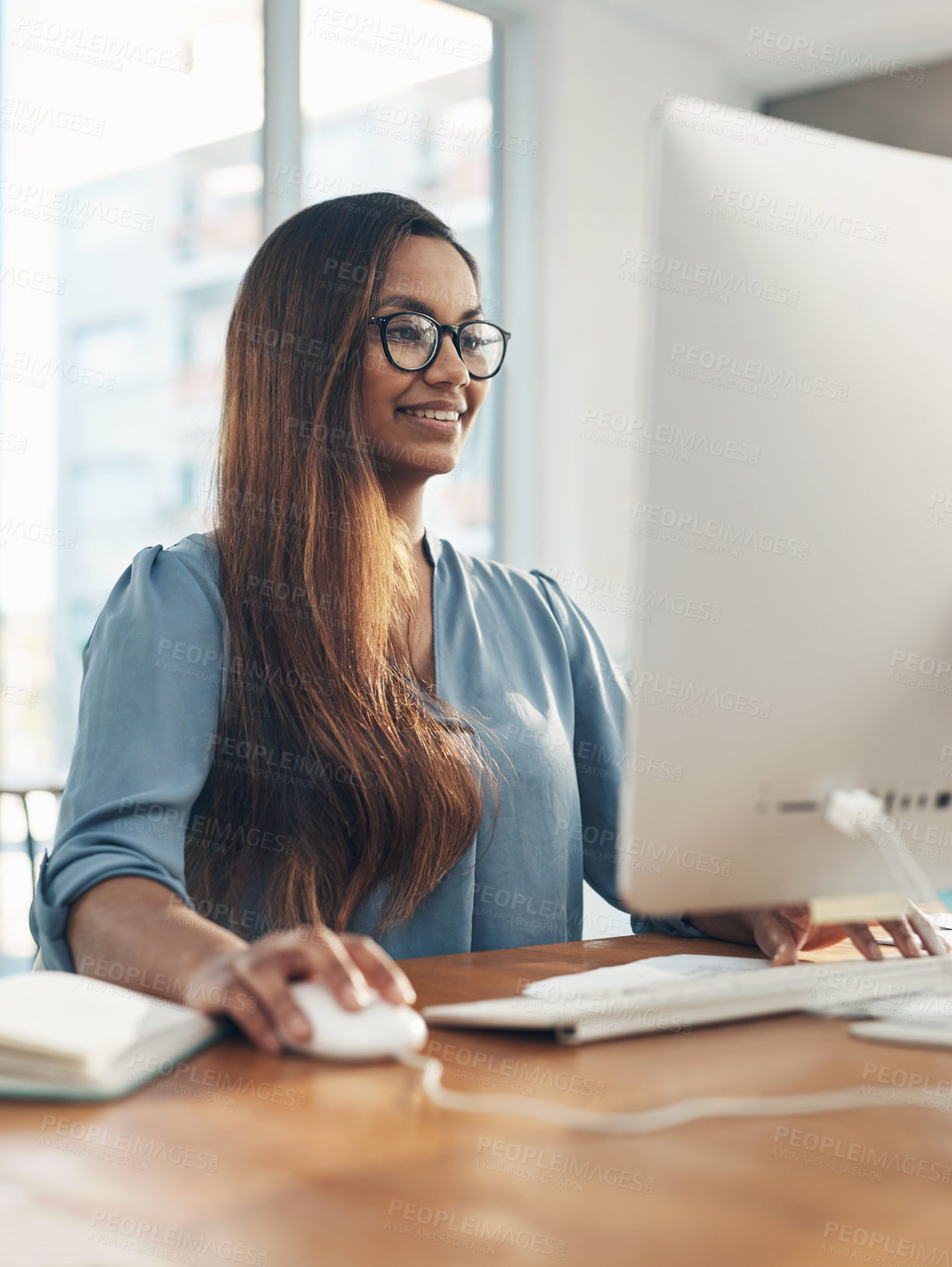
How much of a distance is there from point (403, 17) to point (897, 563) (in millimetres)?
3184

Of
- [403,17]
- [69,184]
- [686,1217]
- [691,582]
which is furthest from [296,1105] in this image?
[403,17]

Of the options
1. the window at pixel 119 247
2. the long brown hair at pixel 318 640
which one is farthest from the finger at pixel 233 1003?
the window at pixel 119 247

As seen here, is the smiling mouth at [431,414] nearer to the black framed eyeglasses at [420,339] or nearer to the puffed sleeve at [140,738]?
the black framed eyeglasses at [420,339]

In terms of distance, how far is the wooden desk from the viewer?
0.49m

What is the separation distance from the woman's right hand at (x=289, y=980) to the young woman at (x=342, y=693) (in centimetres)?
16

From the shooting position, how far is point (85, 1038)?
645 mm

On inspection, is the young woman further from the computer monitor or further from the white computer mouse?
the computer monitor

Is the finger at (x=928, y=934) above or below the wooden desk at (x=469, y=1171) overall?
below

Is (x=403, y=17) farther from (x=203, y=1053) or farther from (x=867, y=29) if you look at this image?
(x=203, y=1053)

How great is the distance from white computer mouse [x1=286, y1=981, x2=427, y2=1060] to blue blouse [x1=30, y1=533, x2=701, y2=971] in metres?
0.27

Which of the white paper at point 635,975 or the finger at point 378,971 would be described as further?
the white paper at point 635,975

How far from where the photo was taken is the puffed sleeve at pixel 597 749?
→ 148cm

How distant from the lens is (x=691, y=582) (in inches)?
27.1

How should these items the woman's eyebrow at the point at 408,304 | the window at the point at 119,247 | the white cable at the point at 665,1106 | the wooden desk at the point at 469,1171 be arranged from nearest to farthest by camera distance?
the wooden desk at the point at 469,1171 < the white cable at the point at 665,1106 < the woman's eyebrow at the point at 408,304 < the window at the point at 119,247
